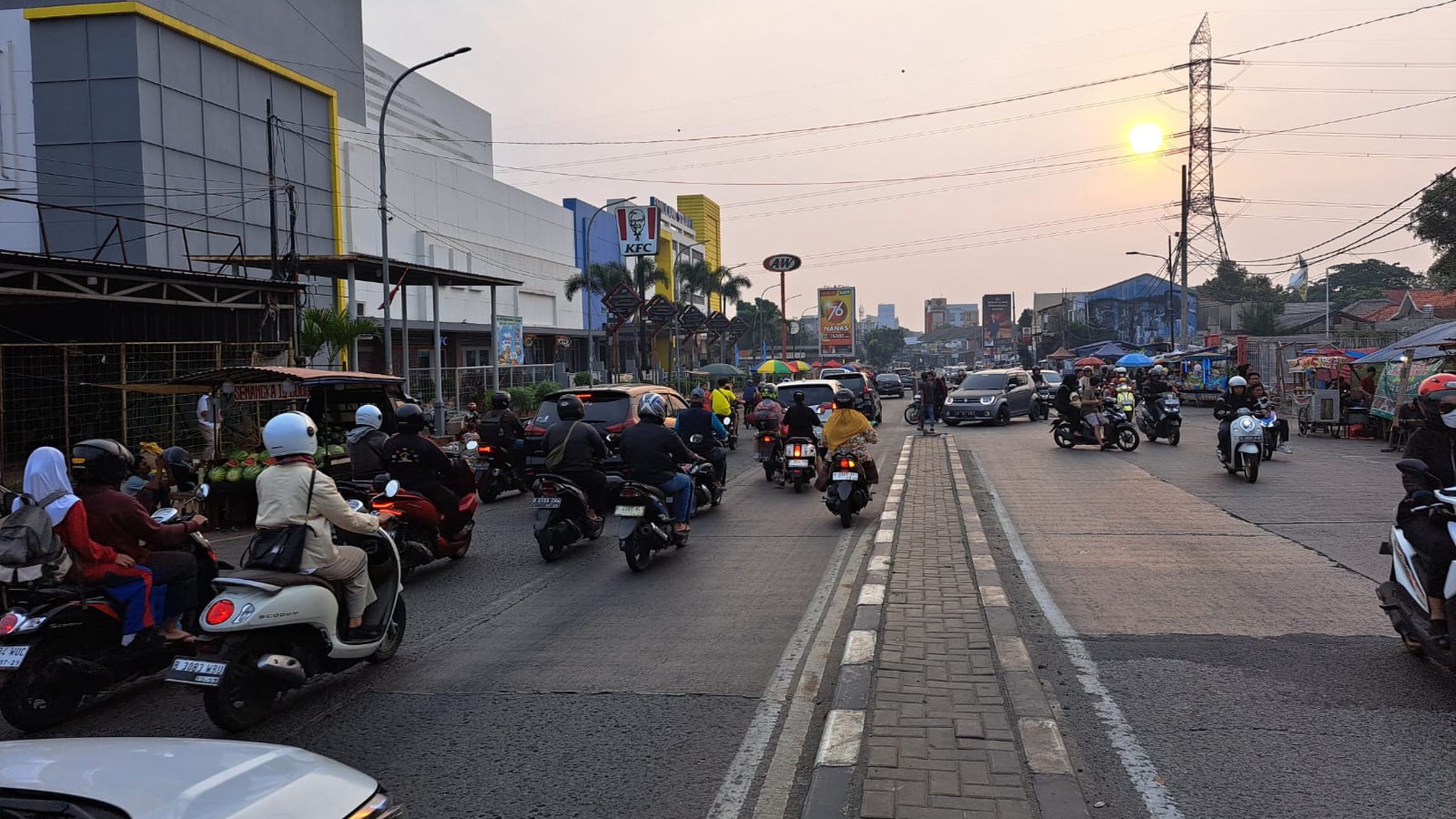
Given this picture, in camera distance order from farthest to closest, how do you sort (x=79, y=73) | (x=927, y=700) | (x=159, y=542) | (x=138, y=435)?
(x=79, y=73)
(x=138, y=435)
(x=159, y=542)
(x=927, y=700)

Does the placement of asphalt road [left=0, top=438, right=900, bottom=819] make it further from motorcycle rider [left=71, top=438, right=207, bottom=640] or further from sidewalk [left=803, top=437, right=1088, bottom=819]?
motorcycle rider [left=71, top=438, right=207, bottom=640]

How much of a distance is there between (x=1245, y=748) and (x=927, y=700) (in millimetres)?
1455

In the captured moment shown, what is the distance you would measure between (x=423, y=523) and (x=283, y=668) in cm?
391

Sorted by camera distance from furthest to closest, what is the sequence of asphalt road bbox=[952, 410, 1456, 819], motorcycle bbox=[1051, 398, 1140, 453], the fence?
1. motorcycle bbox=[1051, 398, 1140, 453]
2. the fence
3. asphalt road bbox=[952, 410, 1456, 819]

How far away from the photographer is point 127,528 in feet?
17.9

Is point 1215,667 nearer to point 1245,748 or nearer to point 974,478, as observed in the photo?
point 1245,748

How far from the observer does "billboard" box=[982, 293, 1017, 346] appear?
486 feet

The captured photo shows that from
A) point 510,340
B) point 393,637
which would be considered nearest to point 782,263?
point 510,340

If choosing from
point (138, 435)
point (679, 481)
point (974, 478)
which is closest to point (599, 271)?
point (138, 435)

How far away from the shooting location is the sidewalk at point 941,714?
3996 millimetres

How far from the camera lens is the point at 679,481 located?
32.6 feet

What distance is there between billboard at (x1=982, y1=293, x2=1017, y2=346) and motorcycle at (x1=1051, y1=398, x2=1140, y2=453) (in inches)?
5117

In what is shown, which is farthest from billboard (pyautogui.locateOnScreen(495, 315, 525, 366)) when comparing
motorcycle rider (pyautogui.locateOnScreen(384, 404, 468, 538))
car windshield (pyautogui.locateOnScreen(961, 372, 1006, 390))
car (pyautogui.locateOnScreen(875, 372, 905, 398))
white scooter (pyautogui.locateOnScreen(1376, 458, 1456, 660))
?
white scooter (pyautogui.locateOnScreen(1376, 458, 1456, 660))

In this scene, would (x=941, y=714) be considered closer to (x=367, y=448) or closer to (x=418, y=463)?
(x=418, y=463)
